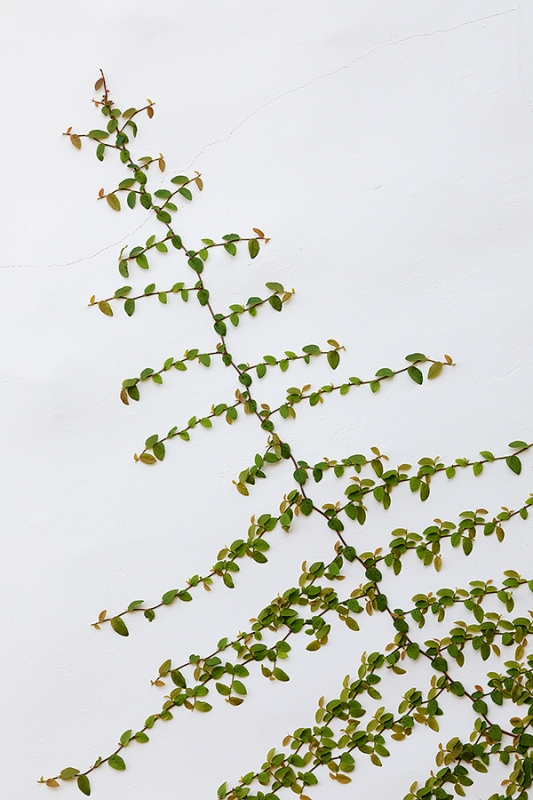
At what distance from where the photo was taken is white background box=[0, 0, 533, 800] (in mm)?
1570

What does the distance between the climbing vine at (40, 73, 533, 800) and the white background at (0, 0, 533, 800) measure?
0.02 metres

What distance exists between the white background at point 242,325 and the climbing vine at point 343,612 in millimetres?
24

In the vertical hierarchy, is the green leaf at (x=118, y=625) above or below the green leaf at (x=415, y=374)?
below

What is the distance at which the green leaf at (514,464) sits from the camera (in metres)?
1.55

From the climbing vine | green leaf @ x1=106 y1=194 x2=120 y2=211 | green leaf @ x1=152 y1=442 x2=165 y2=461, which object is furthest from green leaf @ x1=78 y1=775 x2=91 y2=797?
green leaf @ x1=106 y1=194 x2=120 y2=211

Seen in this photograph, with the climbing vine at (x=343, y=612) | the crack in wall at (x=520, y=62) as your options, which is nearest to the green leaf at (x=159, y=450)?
the climbing vine at (x=343, y=612)

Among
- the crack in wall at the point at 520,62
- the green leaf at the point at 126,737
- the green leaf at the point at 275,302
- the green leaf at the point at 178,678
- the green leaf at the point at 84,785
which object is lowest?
the green leaf at the point at 84,785

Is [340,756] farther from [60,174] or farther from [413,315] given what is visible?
[60,174]

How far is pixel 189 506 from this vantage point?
1.59 meters

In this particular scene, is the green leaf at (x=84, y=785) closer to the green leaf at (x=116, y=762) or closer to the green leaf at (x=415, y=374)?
the green leaf at (x=116, y=762)

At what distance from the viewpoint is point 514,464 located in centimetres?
155

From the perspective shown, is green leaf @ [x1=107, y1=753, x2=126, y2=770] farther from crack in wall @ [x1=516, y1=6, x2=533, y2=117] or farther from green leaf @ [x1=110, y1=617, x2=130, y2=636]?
crack in wall @ [x1=516, y1=6, x2=533, y2=117]

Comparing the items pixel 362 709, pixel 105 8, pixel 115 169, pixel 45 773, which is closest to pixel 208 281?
pixel 115 169

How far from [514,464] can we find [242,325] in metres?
0.67
